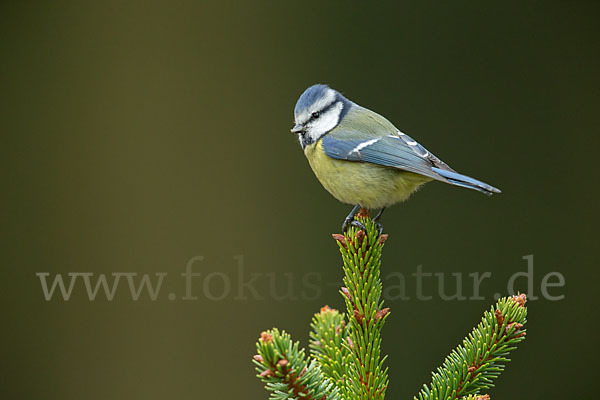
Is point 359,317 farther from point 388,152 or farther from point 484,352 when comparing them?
point 388,152

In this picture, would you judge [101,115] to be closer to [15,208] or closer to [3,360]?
[15,208]

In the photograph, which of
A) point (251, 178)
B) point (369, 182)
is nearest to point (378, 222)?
Answer: point (369, 182)

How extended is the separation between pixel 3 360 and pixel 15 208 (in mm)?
507

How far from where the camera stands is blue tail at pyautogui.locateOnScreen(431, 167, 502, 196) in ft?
3.53

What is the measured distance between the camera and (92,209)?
2031 millimetres

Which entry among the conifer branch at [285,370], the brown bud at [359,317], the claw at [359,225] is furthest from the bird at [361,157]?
the conifer branch at [285,370]

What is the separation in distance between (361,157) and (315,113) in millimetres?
181

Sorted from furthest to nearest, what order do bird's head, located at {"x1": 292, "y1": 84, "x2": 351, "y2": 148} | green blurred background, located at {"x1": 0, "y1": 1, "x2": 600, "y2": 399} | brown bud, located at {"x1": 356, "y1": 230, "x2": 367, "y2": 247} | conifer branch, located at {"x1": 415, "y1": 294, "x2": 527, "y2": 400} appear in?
green blurred background, located at {"x1": 0, "y1": 1, "x2": 600, "y2": 399}, bird's head, located at {"x1": 292, "y1": 84, "x2": 351, "y2": 148}, brown bud, located at {"x1": 356, "y1": 230, "x2": 367, "y2": 247}, conifer branch, located at {"x1": 415, "y1": 294, "x2": 527, "y2": 400}

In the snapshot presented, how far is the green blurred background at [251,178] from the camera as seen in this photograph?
75.9 inches

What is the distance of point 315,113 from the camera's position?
1.39m

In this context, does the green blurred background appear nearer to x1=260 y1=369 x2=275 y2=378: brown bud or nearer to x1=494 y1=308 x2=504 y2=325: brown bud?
x1=494 y1=308 x2=504 y2=325: brown bud

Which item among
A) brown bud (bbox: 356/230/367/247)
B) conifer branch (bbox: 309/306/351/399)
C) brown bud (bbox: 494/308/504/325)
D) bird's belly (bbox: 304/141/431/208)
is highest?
bird's belly (bbox: 304/141/431/208)

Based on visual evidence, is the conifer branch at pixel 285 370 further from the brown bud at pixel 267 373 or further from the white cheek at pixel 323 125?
the white cheek at pixel 323 125

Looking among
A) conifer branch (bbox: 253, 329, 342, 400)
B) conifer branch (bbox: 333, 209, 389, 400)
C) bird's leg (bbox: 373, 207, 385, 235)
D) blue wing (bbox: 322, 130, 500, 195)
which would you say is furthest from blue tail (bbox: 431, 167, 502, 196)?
conifer branch (bbox: 253, 329, 342, 400)
